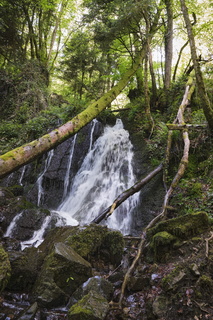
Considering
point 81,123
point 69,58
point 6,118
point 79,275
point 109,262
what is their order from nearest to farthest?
point 79,275, point 109,262, point 81,123, point 6,118, point 69,58

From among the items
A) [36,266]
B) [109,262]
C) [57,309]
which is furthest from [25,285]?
[109,262]

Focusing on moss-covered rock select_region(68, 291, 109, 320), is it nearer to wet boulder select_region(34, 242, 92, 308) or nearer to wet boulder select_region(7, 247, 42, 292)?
wet boulder select_region(34, 242, 92, 308)

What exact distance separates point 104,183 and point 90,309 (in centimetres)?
698

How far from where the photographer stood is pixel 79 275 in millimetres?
3715

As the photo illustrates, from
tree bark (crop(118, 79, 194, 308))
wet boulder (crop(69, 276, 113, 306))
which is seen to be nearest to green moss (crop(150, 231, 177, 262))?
tree bark (crop(118, 79, 194, 308))

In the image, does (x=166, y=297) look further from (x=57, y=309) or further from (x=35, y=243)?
(x=35, y=243)

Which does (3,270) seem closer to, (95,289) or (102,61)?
(95,289)

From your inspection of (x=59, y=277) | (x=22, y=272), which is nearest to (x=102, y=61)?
(x=22, y=272)

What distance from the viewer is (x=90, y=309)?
271cm

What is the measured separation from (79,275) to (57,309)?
24.1 inches

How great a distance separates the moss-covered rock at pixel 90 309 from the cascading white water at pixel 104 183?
4406 millimetres

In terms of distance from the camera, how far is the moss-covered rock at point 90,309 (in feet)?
8.65

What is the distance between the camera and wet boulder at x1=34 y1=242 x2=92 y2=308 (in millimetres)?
3336

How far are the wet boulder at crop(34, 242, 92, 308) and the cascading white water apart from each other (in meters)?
3.73
